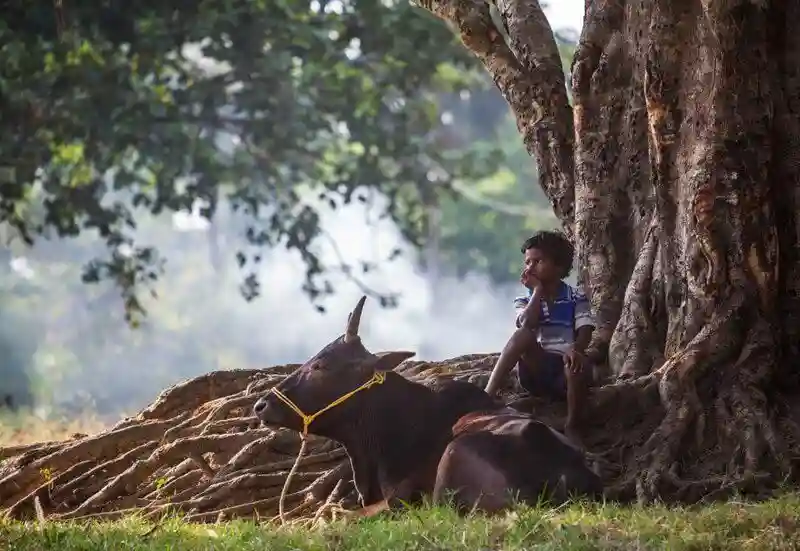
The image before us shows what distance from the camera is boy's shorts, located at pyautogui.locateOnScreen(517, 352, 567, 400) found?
227 inches

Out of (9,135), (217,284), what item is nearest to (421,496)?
(9,135)

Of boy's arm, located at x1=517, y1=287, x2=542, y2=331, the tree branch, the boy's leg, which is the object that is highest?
the tree branch

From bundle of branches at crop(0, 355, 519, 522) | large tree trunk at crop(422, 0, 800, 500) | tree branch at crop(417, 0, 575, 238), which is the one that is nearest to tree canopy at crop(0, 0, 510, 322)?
bundle of branches at crop(0, 355, 519, 522)

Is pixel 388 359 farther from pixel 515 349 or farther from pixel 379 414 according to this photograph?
pixel 515 349

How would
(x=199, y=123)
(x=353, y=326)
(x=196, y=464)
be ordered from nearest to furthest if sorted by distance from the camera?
(x=353, y=326) < (x=196, y=464) < (x=199, y=123)

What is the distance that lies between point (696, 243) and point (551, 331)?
0.88 m

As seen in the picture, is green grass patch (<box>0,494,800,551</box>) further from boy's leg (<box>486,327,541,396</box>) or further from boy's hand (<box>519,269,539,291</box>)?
boy's hand (<box>519,269,539,291</box>)

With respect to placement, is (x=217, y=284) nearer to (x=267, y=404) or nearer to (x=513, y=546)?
(x=267, y=404)

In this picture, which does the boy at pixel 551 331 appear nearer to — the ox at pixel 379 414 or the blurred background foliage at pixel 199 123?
the ox at pixel 379 414

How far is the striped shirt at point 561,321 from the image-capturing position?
19.0 feet

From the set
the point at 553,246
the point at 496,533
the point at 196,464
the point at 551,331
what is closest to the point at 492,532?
the point at 496,533

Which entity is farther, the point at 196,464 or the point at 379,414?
the point at 196,464

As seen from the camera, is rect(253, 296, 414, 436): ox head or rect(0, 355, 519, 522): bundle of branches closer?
rect(253, 296, 414, 436): ox head

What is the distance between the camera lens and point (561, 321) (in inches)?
228
